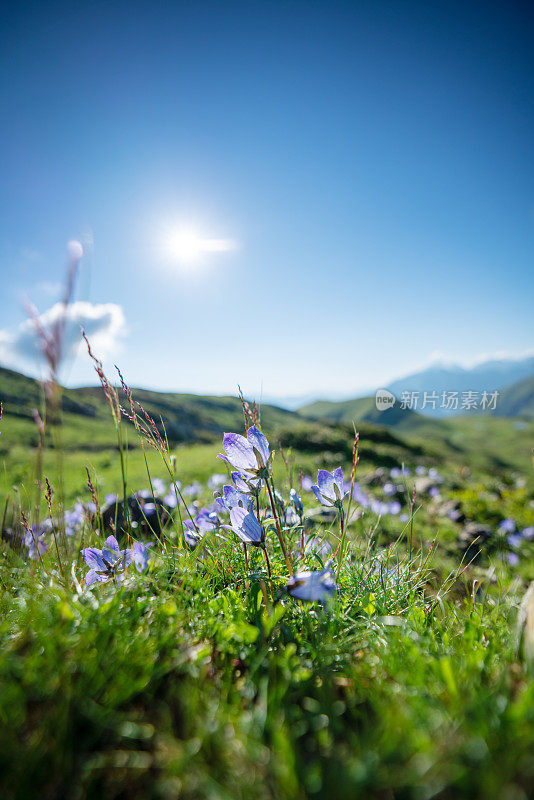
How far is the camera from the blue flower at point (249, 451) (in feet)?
6.43

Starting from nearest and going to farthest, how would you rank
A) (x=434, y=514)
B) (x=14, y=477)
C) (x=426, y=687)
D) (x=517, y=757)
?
(x=517, y=757), (x=426, y=687), (x=434, y=514), (x=14, y=477)

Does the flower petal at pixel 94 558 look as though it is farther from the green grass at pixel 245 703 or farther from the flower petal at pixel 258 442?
the flower petal at pixel 258 442

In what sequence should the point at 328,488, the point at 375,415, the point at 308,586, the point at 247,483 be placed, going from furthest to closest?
the point at 375,415 → the point at 328,488 → the point at 247,483 → the point at 308,586

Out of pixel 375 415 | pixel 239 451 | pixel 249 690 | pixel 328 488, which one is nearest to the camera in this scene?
pixel 249 690

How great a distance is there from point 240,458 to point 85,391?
241ft

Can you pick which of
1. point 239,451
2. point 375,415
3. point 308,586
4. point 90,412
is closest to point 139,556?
point 239,451

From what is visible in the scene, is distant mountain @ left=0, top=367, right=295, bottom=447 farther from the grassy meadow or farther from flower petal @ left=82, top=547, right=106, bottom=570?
the grassy meadow

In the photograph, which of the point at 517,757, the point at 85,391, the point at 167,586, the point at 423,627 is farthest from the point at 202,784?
the point at 85,391

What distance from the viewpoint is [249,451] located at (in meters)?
2.00

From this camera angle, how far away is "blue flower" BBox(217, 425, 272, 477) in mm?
1959

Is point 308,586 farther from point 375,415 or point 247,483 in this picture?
point 375,415

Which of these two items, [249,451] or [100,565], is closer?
[249,451]

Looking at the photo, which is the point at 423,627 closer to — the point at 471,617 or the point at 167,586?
the point at 471,617

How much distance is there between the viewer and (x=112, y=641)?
Answer: 1.66 meters
